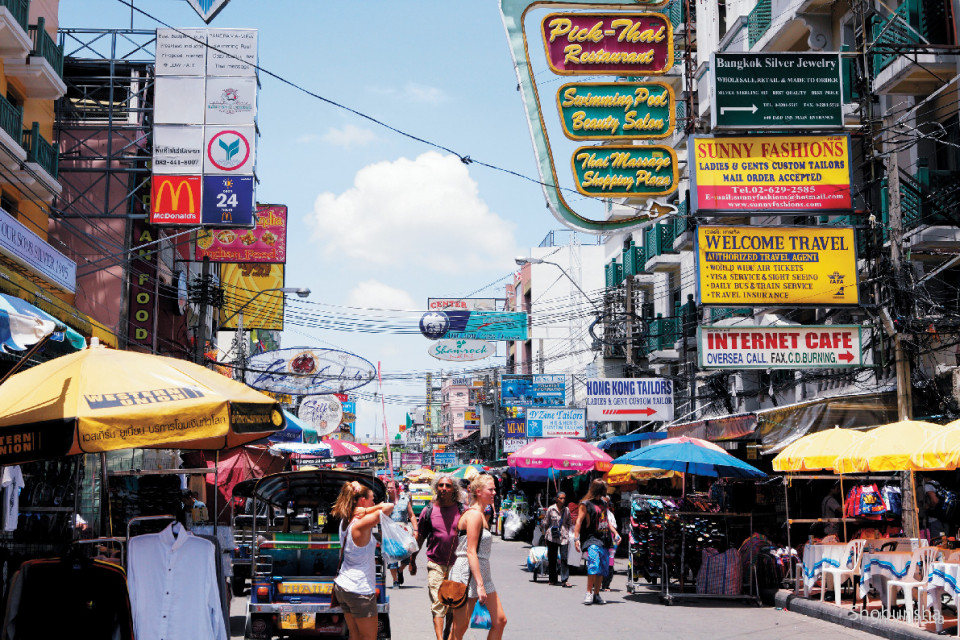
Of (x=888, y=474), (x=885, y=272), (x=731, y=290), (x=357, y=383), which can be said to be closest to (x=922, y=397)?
(x=888, y=474)

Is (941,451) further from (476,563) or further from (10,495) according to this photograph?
(10,495)

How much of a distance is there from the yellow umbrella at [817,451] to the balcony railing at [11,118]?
17.8 meters

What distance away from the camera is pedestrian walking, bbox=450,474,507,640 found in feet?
29.4

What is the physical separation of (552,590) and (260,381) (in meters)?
11.5

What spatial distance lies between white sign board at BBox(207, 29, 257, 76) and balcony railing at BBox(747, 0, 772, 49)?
1393cm

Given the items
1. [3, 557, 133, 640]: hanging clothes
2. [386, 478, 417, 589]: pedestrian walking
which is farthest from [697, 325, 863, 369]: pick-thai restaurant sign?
[3, 557, 133, 640]: hanging clothes

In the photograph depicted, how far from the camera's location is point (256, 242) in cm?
3297

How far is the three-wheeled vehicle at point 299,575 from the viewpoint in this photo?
413 inches

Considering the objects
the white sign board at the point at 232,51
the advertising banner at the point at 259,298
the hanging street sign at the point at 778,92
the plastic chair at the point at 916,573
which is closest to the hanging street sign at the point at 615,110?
the hanging street sign at the point at 778,92

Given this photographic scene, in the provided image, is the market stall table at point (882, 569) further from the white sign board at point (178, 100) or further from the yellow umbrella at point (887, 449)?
the white sign board at point (178, 100)

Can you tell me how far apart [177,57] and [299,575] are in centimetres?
1883

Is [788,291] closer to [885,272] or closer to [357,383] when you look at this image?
[885,272]

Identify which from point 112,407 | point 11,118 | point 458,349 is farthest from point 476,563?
point 458,349

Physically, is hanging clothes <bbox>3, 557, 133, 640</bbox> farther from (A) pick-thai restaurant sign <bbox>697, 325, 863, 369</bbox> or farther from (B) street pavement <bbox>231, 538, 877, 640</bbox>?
(A) pick-thai restaurant sign <bbox>697, 325, 863, 369</bbox>
